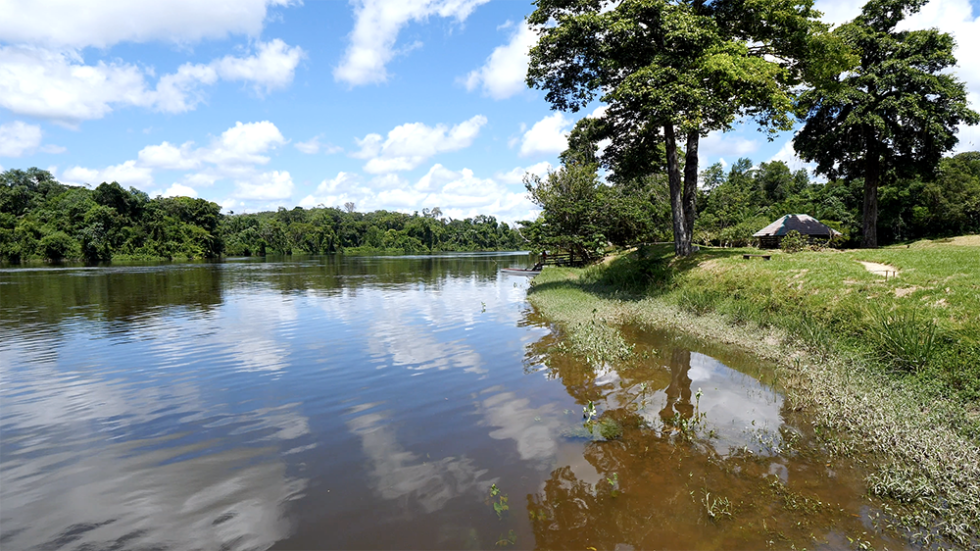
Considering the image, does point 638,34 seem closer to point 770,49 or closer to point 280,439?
point 770,49

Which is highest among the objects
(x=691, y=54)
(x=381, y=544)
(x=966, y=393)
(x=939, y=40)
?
(x=939, y=40)

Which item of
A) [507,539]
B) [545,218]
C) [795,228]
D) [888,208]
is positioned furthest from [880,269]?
[888,208]

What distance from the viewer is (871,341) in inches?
392

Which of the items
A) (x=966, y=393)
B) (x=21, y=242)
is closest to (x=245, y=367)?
(x=966, y=393)

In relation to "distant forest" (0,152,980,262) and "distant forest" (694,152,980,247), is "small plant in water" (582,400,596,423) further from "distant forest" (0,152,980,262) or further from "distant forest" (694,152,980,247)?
"distant forest" (694,152,980,247)

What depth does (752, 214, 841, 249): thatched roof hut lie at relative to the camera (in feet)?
120

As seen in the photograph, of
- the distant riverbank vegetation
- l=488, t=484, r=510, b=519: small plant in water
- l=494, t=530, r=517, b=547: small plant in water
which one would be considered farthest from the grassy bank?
the distant riverbank vegetation

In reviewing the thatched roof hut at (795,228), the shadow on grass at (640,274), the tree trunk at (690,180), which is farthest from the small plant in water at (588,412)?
the thatched roof hut at (795,228)

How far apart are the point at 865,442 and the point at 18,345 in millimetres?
22697

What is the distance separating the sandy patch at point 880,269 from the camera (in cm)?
1231

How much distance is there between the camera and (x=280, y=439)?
7660 mm

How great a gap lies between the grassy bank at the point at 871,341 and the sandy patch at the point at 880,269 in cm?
21

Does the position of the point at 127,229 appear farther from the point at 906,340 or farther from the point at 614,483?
the point at 906,340

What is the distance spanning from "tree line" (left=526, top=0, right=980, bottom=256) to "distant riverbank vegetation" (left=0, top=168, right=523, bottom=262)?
100m
